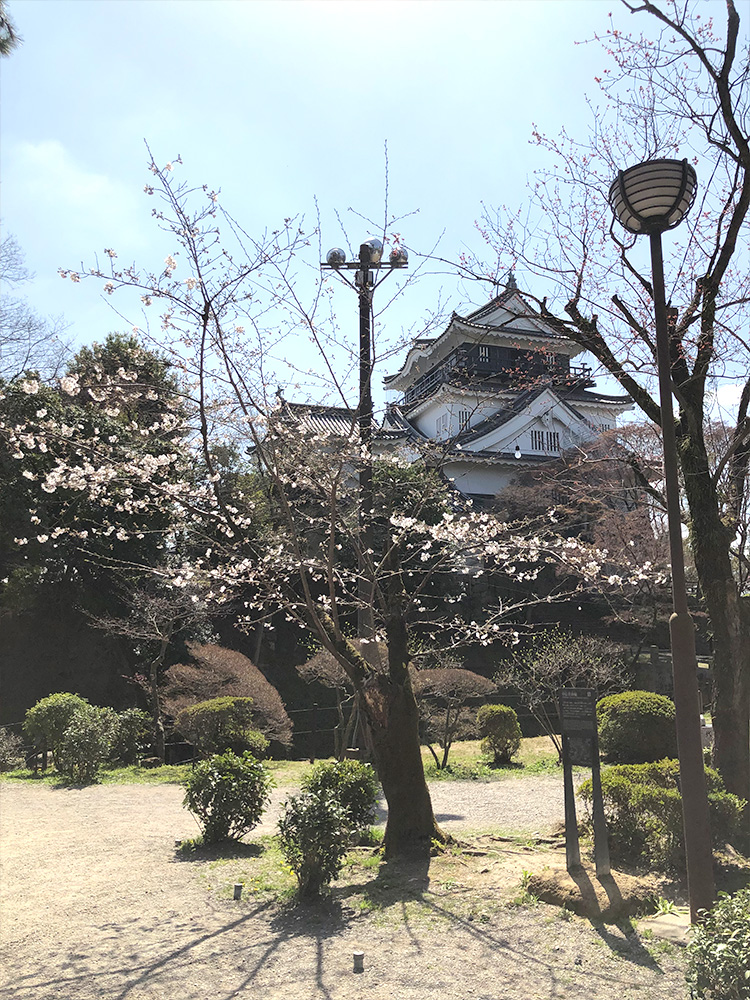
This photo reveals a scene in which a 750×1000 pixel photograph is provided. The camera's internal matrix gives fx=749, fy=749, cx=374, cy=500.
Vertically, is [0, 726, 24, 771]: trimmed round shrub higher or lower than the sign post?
lower

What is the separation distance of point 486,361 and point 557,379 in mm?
23639

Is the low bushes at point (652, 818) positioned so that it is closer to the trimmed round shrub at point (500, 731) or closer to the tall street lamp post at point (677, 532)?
the tall street lamp post at point (677, 532)

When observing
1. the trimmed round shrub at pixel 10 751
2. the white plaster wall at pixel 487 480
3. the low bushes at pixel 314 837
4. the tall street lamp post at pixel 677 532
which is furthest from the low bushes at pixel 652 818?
the white plaster wall at pixel 487 480

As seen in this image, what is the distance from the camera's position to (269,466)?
6758 millimetres

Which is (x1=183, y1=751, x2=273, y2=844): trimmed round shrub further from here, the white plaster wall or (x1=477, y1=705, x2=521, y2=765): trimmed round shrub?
the white plaster wall

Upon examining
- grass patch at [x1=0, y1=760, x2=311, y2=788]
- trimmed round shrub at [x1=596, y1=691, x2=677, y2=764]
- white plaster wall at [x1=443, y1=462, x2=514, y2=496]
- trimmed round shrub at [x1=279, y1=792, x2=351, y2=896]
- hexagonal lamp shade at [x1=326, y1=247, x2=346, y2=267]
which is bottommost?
grass patch at [x1=0, y1=760, x2=311, y2=788]

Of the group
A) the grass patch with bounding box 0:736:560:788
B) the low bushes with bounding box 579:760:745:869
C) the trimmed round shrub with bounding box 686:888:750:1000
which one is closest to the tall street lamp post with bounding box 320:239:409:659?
the low bushes with bounding box 579:760:745:869

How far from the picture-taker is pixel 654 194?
489 centimetres

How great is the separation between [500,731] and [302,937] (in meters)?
10.6

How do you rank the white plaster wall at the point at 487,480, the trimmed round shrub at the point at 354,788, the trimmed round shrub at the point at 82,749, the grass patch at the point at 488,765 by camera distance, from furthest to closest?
the white plaster wall at the point at 487,480, the grass patch at the point at 488,765, the trimmed round shrub at the point at 82,749, the trimmed round shrub at the point at 354,788

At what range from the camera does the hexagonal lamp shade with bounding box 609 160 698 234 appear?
15.9 ft

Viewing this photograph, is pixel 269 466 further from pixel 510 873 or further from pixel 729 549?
pixel 729 549

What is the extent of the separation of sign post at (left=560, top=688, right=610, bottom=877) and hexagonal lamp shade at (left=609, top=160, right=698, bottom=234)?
3376 mm

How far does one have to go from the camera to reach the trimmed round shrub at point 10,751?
48.5 ft
